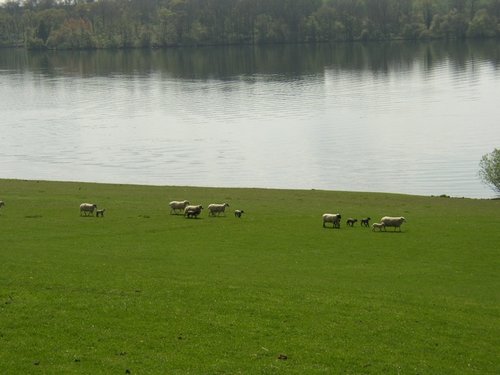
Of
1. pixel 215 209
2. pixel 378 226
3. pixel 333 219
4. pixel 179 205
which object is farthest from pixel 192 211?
pixel 378 226

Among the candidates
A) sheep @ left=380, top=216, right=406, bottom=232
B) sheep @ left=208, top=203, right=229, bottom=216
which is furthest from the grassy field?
sheep @ left=208, top=203, right=229, bottom=216

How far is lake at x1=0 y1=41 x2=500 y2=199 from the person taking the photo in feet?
260

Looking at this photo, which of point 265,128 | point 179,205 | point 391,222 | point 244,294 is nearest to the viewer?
point 244,294

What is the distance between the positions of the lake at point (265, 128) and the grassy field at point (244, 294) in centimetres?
3200

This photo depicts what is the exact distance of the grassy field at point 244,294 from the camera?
21688 mm

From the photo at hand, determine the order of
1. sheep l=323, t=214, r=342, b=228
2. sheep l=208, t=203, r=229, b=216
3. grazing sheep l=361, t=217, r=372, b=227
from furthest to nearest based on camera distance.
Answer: sheep l=208, t=203, r=229, b=216
grazing sheep l=361, t=217, r=372, b=227
sheep l=323, t=214, r=342, b=228

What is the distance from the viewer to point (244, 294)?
2673 cm

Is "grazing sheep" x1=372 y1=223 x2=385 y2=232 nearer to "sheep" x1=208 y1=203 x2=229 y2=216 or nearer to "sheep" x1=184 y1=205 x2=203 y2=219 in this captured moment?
"sheep" x1=208 y1=203 x2=229 y2=216

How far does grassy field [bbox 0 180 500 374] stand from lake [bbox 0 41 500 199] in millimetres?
31999

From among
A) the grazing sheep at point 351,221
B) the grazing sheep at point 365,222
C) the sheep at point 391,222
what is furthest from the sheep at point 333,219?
the sheep at point 391,222

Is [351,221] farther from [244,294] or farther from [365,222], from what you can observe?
[244,294]

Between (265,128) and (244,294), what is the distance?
8315 centimetres

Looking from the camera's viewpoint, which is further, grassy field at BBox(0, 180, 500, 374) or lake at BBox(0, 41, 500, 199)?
lake at BBox(0, 41, 500, 199)

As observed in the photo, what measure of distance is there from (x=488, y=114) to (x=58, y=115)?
2432 inches
